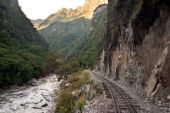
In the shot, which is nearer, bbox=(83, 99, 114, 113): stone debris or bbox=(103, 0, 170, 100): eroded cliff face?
bbox=(83, 99, 114, 113): stone debris

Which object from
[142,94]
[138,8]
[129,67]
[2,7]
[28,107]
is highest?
[2,7]

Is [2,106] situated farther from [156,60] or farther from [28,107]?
[156,60]

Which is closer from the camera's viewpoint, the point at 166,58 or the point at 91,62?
the point at 166,58

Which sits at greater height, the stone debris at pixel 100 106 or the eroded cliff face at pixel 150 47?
the eroded cliff face at pixel 150 47

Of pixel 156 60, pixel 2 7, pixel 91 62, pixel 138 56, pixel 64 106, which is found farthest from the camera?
pixel 2 7

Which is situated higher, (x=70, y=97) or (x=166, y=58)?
(x=166, y=58)

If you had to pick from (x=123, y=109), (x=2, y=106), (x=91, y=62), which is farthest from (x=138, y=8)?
(x=91, y=62)

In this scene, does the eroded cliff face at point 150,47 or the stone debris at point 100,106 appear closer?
the stone debris at point 100,106

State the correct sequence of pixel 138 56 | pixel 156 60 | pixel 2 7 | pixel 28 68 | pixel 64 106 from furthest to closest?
pixel 2 7 < pixel 28 68 < pixel 138 56 < pixel 64 106 < pixel 156 60

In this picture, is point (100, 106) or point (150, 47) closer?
point (100, 106)

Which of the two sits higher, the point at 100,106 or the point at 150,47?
the point at 150,47

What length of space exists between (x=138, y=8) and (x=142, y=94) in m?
12.4

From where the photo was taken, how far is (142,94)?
37.9m

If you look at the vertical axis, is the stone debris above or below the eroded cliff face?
below
